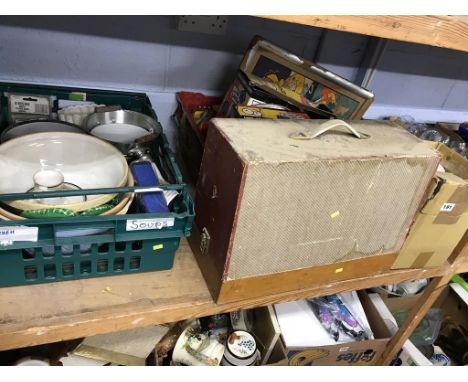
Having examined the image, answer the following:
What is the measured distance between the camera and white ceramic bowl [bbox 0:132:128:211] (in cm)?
74

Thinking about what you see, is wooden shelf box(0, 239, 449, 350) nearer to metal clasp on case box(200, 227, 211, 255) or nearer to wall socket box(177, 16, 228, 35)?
metal clasp on case box(200, 227, 211, 255)

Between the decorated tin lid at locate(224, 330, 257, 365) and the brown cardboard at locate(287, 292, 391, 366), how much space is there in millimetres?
99

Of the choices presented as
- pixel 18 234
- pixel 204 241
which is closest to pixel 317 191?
pixel 204 241

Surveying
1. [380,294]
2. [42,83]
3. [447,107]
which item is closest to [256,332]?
[380,294]

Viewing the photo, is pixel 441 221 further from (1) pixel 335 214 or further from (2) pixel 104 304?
(2) pixel 104 304

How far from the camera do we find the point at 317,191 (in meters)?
0.69

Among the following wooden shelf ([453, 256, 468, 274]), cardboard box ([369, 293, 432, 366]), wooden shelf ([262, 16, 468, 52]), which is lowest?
cardboard box ([369, 293, 432, 366])

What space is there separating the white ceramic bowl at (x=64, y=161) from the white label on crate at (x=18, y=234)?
97mm

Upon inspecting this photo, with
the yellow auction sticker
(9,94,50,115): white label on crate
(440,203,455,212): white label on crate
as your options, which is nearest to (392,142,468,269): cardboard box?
(440,203,455,212): white label on crate

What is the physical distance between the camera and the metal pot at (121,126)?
92cm

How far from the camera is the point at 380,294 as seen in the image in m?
1.32

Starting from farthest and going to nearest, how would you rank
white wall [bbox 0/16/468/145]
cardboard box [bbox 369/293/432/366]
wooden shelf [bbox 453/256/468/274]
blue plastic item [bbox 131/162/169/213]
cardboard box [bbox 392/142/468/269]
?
cardboard box [bbox 369/293/432/366] → wooden shelf [bbox 453/256/468/274] → white wall [bbox 0/16/468/145] → cardboard box [bbox 392/142/468/269] → blue plastic item [bbox 131/162/169/213]

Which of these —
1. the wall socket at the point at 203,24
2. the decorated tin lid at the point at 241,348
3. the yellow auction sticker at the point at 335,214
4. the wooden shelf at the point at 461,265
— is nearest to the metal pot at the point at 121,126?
the wall socket at the point at 203,24
